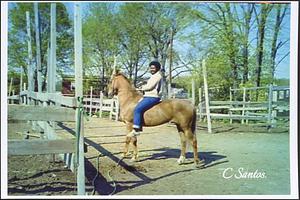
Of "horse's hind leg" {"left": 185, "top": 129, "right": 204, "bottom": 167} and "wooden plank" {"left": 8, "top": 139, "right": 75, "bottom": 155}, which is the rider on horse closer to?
"horse's hind leg" {"left": 185, "top": 129, "right": 204, "bottom": 167}

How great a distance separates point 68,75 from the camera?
11.0 ft

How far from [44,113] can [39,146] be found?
0.22 m

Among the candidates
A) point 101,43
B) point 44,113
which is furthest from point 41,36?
point 44,113

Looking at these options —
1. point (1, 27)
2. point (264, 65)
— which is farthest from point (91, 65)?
point (264, 65)

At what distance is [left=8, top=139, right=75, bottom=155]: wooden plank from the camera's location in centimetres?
309

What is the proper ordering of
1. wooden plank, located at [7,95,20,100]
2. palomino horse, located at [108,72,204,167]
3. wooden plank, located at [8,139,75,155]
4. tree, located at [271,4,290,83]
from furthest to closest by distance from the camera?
1. palomino horse, located at [108,72,204,167]
2. tree, located at [271,4,290,83]
3. wooden plank, located at [7,95,20,100]
4. wooden plank, located at [8,139,75,155]

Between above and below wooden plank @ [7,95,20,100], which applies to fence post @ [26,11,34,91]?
above

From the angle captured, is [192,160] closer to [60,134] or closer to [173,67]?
[173,67]

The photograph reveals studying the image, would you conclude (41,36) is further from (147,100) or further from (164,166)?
(164,166)

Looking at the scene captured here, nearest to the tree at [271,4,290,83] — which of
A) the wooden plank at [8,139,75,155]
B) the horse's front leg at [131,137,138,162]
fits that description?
the horse's front leg at [131,137,138,162]

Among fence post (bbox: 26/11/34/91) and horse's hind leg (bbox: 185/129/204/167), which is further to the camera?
horse's hind leg (bbox: 185/129/204/167)

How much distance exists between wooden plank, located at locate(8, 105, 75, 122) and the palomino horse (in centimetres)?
44

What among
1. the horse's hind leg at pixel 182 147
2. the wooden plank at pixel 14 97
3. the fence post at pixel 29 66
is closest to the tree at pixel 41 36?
the fence post at pixel 29 66

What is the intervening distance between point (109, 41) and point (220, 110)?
0.99 meters
